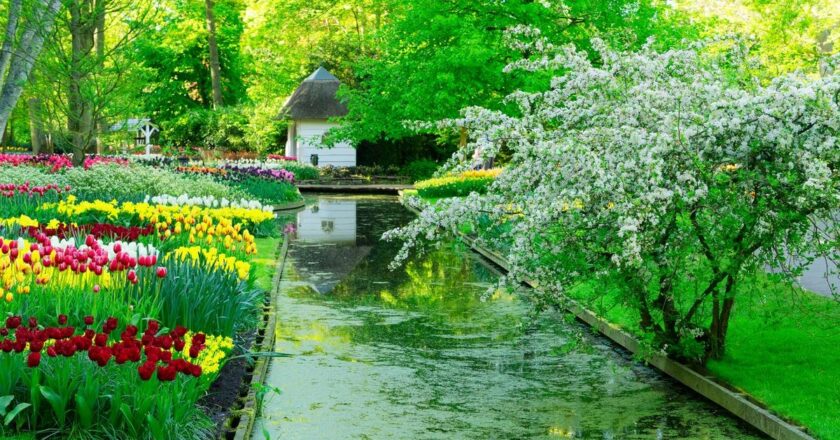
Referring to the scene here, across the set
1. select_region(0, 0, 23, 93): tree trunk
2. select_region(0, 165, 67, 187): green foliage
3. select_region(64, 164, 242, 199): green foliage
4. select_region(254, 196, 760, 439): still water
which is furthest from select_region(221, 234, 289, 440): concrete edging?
select_region(0, 165, 67, 187): green foliage

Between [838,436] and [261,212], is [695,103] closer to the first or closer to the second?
[838,436]

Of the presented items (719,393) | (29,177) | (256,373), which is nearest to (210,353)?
(256,373)

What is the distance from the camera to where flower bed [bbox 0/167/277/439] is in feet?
22.0

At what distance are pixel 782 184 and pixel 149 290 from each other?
214 inches

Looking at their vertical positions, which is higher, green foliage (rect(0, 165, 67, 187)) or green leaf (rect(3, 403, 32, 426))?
green foliage (rect(0, 165, 67, 187))

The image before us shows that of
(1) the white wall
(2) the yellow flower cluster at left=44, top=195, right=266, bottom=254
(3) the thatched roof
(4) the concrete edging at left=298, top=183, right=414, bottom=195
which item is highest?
(3) the thatched roof

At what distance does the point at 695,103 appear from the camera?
9891 mm

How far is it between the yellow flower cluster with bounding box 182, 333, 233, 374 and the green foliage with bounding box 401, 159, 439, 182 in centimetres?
4725

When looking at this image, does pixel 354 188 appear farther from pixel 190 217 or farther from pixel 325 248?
pixel 190 217

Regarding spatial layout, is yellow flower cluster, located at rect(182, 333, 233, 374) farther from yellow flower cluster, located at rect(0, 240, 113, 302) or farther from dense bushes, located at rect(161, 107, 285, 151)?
dense bushes, located at rect(161, 107, 285, 151)

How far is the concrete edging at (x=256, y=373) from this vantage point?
7965 millimetres

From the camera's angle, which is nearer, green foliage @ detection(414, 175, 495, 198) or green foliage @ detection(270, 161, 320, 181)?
green foliage @ detection(414, 175, 495, 198)

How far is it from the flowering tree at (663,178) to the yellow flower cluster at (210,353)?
2.33 metres

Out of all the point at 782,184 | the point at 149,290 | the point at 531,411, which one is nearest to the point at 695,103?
the point at 782,184
